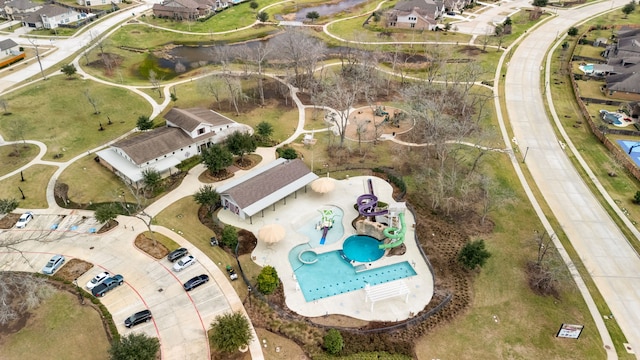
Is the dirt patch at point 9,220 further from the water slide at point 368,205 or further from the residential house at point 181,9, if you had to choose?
the residential house at point 181,9

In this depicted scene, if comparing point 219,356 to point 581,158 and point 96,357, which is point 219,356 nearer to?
point 96,357

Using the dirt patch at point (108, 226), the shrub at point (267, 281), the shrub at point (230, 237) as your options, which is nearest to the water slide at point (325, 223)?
the shrub at point (267, 281)

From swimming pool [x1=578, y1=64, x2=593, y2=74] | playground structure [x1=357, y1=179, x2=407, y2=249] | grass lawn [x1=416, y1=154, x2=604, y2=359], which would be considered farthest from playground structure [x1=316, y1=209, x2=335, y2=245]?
swimming pool [x1=578, y1=64, x2=593, y2=74]

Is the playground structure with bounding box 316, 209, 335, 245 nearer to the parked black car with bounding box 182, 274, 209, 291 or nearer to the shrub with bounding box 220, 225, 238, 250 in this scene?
the shrub with bounding box 220, 225, 238, 250

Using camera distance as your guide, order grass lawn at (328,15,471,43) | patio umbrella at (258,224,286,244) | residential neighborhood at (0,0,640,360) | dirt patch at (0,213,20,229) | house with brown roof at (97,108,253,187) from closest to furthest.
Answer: residential neighborhood at (0,0,640,360) < patio umbrella at (258,224,286,244) < dirt patch at (0,213,20,229) < house with brown roof at (97,108,253,187) < grass lawn at (328,15,471,43)

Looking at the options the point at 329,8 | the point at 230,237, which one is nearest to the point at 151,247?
the point at 230,237

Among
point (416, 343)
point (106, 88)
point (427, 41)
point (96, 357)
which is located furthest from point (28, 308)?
point (427, 41)
